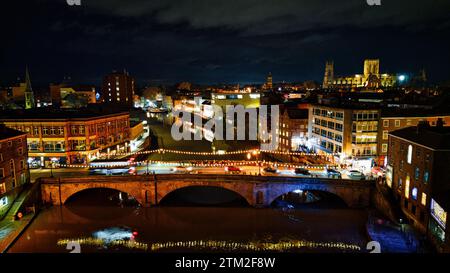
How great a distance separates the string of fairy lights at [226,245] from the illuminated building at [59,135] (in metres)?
26.4

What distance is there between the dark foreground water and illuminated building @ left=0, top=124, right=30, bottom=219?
4.39 metres

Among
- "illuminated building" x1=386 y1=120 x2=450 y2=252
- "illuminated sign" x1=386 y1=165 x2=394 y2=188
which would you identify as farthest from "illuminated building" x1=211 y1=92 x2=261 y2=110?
"illuminated building" x1=386 y1=120 x2=450 y2=252

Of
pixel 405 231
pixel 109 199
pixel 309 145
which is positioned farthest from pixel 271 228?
pixel 309 145

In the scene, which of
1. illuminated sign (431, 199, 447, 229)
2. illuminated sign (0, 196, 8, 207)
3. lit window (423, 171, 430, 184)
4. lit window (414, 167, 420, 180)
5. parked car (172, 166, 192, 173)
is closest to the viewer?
illuminated sign (431, 199, 447, 229)

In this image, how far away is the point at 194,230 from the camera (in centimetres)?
4053

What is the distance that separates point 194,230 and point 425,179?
25.1 m

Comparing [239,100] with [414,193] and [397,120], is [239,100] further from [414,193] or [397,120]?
[414,193]

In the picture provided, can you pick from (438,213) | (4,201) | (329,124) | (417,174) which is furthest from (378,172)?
(4,201)

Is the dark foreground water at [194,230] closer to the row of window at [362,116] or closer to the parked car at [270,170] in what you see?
the parked car at [270,170]

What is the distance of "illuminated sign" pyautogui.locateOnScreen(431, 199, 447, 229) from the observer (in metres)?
29.2

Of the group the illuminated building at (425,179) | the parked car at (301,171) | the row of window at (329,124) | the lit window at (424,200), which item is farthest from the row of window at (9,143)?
the row of window at (329,124)

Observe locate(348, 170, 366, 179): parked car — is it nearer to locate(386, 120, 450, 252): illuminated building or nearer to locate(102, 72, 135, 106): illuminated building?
locate(386, 120, 450, 252): illuminated building

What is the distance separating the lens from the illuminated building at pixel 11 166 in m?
41.8
